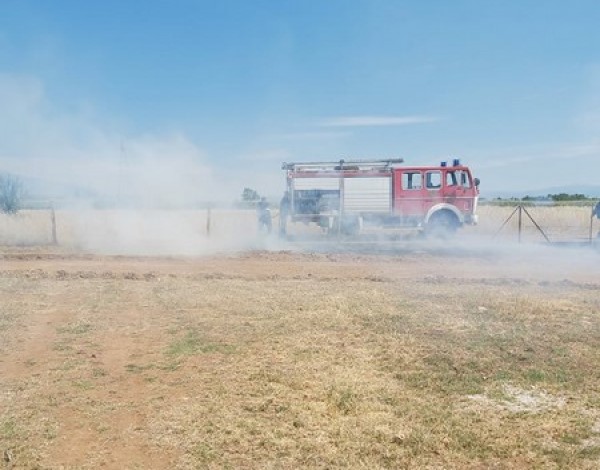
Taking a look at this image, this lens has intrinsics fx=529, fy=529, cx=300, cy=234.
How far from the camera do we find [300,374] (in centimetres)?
573

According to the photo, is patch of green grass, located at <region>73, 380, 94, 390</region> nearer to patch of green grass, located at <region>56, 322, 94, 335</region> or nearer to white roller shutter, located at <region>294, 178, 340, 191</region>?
patch of green grass, located at <region>56, 322, 94, 335</region>

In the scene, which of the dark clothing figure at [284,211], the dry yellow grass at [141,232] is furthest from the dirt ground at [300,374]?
the dark clothing figure at [284,211]

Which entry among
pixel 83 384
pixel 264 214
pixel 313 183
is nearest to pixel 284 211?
pixel 264 214

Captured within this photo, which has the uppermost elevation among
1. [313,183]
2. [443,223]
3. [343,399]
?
[313,183]

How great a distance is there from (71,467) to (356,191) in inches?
683

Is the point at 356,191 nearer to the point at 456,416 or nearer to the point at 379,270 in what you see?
the point at 379,270

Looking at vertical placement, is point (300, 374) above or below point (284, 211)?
below

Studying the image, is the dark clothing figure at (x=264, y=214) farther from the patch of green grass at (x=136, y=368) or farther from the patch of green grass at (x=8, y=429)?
the patch of green grass at (x=8, y=429)

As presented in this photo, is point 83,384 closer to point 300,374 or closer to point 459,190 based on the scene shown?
point 300,374

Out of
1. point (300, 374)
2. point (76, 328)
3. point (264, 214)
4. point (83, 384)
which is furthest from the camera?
point (264, 214)

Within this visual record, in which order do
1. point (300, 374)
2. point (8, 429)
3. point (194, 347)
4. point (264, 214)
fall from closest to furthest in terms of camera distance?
point (8, 429), point (300, 374), point (194, 347), point (264, 214)

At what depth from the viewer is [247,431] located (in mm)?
4383

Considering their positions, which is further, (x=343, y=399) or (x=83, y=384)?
(x=83, y=384)

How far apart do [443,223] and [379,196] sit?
2.62m
